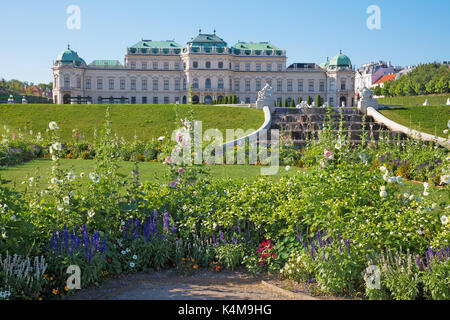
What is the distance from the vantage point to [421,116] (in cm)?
2423

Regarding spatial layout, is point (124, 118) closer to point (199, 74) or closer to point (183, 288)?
point (183, 288)

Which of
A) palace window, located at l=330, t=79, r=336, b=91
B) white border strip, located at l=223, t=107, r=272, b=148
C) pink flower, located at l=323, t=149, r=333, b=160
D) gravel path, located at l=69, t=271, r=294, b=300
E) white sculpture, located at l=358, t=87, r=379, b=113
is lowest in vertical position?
gravel path, located at l=69, t=271, r=294, b=300

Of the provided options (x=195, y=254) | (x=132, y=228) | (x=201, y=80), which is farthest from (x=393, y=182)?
(x=201, y=80)

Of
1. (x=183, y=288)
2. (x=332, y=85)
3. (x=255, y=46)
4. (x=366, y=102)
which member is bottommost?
(x=183, y=288)

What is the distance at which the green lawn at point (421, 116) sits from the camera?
22203 mm

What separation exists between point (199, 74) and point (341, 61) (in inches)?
921

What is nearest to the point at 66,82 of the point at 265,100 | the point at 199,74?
the point at 199,74

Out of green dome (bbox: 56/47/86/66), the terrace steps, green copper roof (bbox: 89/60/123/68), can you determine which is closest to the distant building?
green copper roof (bbox: 89/60/123/68)

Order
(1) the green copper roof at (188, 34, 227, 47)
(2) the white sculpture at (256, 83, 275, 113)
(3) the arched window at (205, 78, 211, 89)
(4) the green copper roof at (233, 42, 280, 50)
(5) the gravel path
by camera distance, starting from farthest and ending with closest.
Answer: (4) the green copper roof at (233, 42, 280, 50)
(1) the green copper roof at (188, 34, 227, 47)
(3) the arched window at (205, 78, 211, 89)
(2) the white sculpture at (256, 83, 275, 113)
(5) the gravel path

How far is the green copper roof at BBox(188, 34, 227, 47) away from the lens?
64562 millimetres

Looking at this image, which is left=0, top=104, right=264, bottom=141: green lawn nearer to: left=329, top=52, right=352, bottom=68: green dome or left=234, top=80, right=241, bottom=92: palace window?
left=234, top=80, right=241, bottom=92: palace window

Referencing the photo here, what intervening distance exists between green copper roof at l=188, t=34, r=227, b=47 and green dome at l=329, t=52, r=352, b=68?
18381 millimetres
